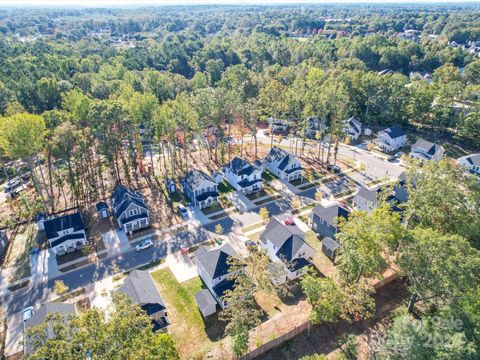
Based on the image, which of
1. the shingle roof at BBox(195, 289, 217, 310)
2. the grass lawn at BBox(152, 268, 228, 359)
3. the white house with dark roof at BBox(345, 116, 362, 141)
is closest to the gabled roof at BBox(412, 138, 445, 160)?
the white house with dark roof at BBox(345, 116, 362, 141)

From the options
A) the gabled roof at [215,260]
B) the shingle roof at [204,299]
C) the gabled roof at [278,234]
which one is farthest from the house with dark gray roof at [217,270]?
the gabled roof at [278,234]

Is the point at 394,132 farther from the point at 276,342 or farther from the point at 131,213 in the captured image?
the point at 276,342

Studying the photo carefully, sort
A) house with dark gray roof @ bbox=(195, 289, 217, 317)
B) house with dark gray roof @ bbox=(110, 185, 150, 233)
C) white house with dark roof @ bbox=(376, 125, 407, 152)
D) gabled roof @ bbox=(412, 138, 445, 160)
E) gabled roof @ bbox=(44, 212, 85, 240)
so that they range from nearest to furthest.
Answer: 1. house with dark gray roof @ bbox=(195, 289, 217, 317)
2. gabled roof @ bbox=(44, 212, 85, 240)
3. house with dark gray roof @ bbox=(110, 185, 150, 233)
4. gabled roof @ bbox=(412, 138, 445, 160)
5. white house with dark roof @ bbox=(376, 125, 407, 152)

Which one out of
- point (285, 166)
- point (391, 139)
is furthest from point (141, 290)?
point (391, 139)

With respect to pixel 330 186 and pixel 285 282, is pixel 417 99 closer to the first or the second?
pixel 330 186

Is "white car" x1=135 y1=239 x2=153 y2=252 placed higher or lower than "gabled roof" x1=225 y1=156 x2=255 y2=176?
lower

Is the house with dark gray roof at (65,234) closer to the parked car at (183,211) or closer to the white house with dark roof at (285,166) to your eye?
the parked car at (183,211)

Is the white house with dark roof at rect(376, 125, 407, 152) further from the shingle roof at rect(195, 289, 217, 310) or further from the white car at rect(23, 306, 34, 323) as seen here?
the white car at rect(23, 306, 34, 323)

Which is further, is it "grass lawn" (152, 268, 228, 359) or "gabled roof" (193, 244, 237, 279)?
"gabled roof" (193, 244, 237, 279)
